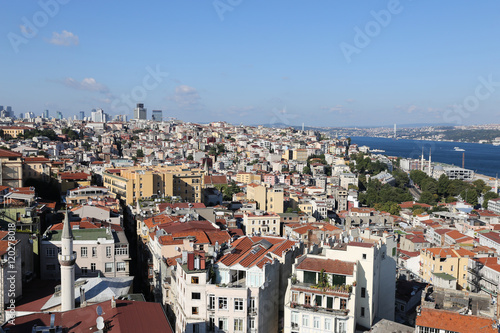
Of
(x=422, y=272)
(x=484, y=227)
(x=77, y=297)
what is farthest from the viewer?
(x=484, y=227)

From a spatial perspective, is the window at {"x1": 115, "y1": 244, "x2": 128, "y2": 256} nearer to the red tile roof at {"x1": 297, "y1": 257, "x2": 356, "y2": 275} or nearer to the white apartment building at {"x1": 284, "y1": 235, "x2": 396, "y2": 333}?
the white apartment building at {"x1": 284, "y1": 235, "x2": 396, "y2": 333}

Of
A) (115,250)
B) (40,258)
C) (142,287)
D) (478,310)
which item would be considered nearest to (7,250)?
(40,258)

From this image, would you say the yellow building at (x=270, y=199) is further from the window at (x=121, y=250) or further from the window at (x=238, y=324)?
the window at (x=238, y=324)

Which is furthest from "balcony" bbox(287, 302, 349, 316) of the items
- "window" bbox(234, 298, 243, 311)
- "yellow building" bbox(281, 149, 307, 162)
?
"yellow building" bbox(281, 149, 307, 162)

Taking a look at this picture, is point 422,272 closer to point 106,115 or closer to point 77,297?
point 77,297

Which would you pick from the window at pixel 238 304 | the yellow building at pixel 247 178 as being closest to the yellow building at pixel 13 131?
the yellow building at pixel 247 178

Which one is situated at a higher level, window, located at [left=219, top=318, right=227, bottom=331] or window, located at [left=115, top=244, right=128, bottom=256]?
window, located at [left=115, top=244, right=128, bottom=256]

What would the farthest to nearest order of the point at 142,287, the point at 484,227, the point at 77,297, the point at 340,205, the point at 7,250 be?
the point at 340,205, the point at 484,227, the point at 142,287, the point at 7,250, the point at 77,297
